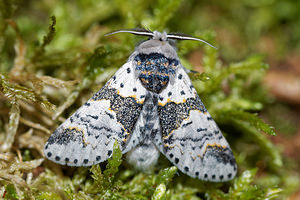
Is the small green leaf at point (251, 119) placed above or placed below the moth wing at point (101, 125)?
above

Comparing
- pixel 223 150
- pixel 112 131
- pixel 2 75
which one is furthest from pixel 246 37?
pixel 2 75

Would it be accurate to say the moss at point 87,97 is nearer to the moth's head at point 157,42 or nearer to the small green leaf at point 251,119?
the small green leaf at point 251,119

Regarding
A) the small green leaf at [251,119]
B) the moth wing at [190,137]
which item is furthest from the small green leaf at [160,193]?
the small green leaf at [251,119]

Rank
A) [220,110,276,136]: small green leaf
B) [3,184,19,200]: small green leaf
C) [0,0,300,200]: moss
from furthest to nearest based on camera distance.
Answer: [220,110,276,136]: small green leaf, [0,0,300,200]: moss, [3,184,19,200]: small green leaf

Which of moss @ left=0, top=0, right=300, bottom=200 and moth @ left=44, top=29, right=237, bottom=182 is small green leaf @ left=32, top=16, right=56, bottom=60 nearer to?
moss @ left=0, top=0, right=300, bottom=200

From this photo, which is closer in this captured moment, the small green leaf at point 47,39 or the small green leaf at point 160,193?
the small green leaf at point 160,193

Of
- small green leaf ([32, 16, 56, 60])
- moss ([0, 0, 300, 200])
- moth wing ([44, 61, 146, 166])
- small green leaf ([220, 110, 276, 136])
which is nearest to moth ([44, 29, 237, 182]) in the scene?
moth wing ([44, 61, 146, 166])

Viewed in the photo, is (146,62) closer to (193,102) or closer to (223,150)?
(193,102)
